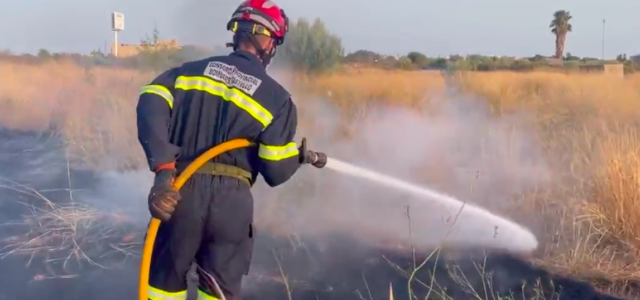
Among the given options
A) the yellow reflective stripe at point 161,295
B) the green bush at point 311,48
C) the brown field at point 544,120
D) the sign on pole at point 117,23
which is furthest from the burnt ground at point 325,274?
the sign on pole at point 117,23

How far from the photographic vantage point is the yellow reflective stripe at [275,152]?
2795 mm

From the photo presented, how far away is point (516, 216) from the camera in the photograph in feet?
20.5

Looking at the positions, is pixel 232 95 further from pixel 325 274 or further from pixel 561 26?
pixel 561 26

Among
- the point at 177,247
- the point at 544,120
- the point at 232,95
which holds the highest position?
the point at 232,95

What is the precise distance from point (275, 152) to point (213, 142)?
25 centimetres

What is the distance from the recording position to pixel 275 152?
2.79 meters

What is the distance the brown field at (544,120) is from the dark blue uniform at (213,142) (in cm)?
280

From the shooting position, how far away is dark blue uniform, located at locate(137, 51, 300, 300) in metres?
2.78

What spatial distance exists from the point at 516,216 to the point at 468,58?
1269cm

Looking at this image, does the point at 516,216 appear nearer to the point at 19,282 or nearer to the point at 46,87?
the point at 19,282

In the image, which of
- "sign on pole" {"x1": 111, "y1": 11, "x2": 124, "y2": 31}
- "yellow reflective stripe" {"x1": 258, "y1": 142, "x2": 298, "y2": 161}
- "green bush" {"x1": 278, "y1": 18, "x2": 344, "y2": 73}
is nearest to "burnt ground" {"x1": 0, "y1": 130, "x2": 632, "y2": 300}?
"yellow reflective stripe" {"x1": 258, "y1": 142, "x2": 298, "y2": 161}

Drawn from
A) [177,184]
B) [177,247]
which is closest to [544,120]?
[177,247]

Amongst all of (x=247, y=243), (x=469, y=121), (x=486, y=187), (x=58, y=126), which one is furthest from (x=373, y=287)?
(x=58, y=126)

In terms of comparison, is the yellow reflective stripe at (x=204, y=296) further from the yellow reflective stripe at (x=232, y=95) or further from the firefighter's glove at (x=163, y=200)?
the yellow reflective stripe at (x=232, y=95)
